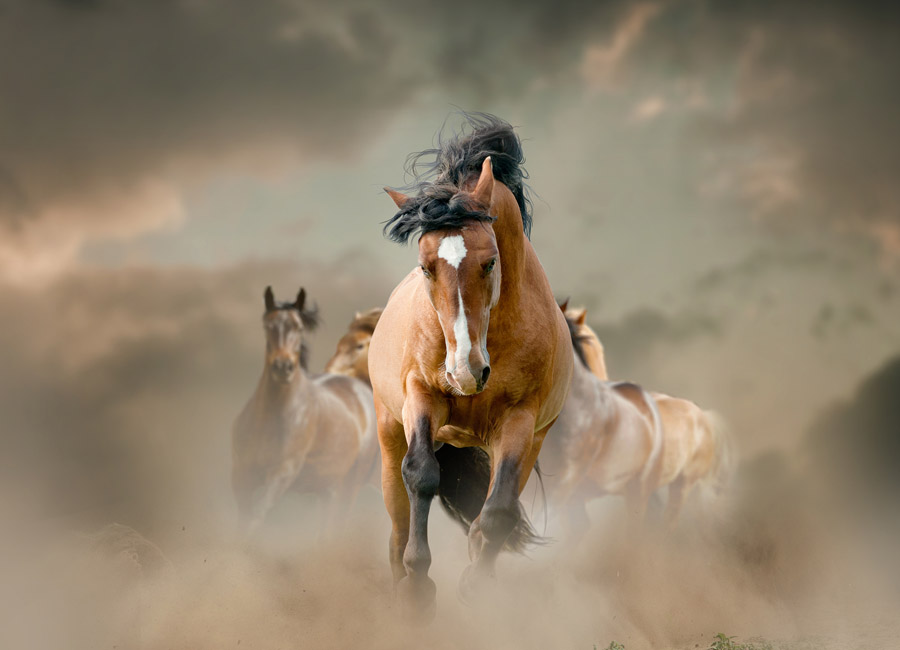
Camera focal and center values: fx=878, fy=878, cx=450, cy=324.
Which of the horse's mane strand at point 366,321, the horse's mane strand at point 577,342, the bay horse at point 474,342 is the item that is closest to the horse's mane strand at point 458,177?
the bay horse at point 474,342

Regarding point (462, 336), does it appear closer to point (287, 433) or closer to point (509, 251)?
point (509, 251)

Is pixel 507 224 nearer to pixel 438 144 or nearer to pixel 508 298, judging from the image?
pixel 508 298

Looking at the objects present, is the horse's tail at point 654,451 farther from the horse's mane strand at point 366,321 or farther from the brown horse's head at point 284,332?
the brown horse's head at point 284,332

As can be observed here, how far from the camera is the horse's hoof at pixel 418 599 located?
4.77 meters

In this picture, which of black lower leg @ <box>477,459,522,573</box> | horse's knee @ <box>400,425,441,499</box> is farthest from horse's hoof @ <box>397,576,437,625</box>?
horse's knee @ <box>400,425,441,499</box>

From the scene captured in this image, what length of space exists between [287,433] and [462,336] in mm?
7628

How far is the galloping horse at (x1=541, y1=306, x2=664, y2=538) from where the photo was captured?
1127 cm

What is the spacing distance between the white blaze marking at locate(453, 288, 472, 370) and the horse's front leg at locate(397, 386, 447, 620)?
2.23 feet

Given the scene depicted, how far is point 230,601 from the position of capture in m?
9.84

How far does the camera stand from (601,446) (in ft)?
38.6

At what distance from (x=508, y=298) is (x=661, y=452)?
9.03 m

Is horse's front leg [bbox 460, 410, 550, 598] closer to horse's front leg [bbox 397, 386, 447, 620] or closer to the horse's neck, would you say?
horse's front leg [bbox 397, 386, 447, 620]

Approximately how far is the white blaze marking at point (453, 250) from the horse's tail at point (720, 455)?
36.5 feet

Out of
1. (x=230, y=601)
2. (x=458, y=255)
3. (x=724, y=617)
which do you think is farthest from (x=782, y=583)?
(x=458, y=255)
